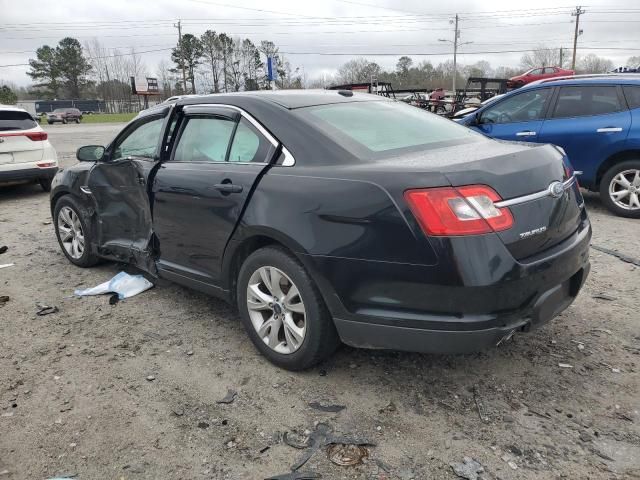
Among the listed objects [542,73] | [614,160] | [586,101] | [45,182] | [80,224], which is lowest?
[45,182]

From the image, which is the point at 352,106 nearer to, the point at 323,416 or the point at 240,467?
the point at 323,416

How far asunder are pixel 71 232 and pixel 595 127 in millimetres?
6045

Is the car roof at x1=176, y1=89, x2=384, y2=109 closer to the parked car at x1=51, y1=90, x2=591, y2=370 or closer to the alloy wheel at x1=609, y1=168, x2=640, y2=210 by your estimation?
the parked car at x1=51, y1=90, x2=591, y2=370

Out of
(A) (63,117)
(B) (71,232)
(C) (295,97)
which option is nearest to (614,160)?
(C) (295,97)

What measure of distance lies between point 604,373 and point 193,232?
2598 millimetres

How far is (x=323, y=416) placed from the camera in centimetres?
275

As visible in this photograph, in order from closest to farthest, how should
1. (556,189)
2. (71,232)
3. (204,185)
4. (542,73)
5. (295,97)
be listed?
(556,189)
(204,185)
(295,97)
(71,232)
(542,73)

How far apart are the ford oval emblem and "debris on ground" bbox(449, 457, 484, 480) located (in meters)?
1.35

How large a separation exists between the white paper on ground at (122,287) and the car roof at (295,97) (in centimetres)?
163

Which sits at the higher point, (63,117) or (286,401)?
(63,117)

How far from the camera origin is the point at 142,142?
14.1 feet

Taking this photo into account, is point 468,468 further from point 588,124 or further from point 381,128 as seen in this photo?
point 588,124

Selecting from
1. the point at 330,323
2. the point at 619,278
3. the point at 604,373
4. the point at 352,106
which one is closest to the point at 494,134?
the point at 619,278

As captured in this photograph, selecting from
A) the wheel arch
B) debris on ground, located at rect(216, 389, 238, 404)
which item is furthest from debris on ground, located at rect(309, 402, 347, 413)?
the wheel arch
